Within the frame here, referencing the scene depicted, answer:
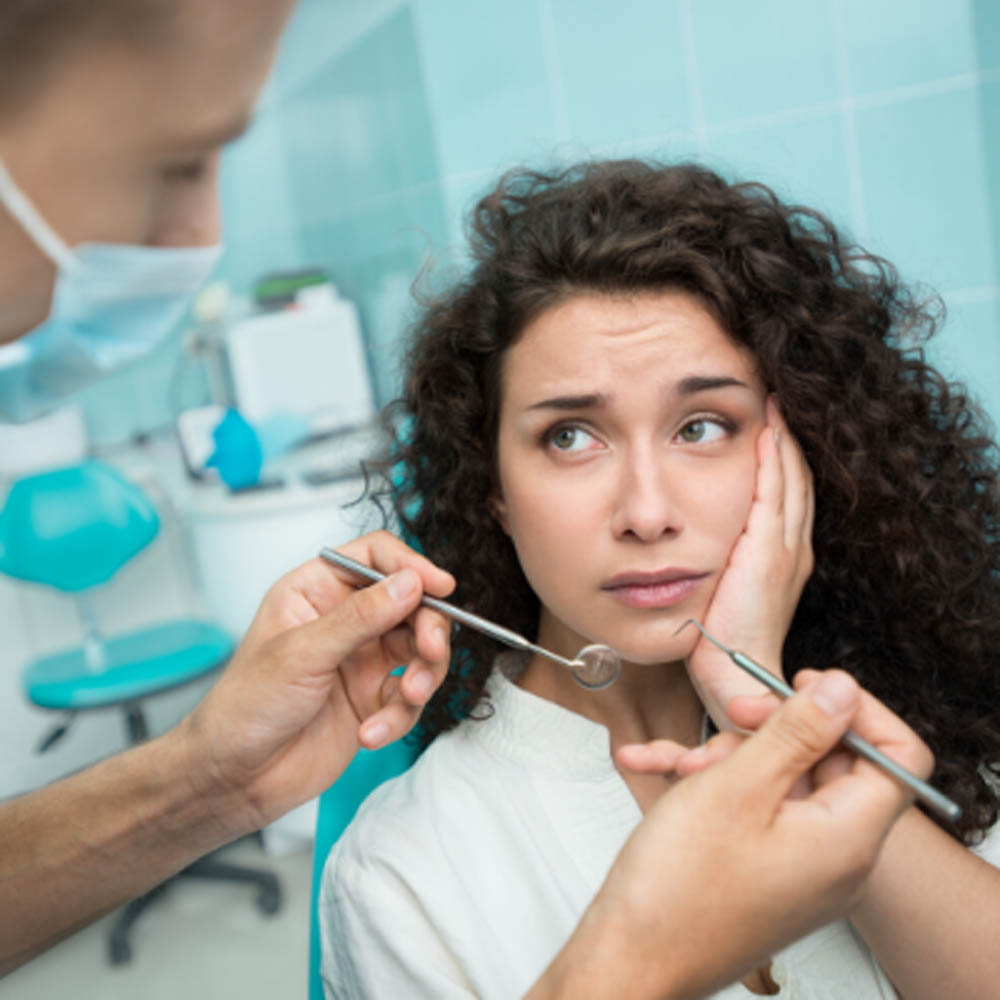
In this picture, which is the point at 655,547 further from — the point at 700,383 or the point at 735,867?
the point at 735,867

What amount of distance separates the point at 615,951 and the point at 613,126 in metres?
1.94

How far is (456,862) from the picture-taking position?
108 cm

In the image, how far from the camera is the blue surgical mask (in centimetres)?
71

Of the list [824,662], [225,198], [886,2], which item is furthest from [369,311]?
[824,662]

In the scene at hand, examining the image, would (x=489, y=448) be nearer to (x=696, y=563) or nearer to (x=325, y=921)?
(x=696, y=563)

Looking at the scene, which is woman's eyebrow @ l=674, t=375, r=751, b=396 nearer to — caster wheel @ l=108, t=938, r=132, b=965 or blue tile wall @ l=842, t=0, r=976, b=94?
blue tile wall @ l=842, t=0, r=976, b=94

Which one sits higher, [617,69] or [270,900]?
[617,69]

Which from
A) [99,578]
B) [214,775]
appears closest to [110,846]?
[214,775]

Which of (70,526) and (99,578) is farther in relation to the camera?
(99,578)

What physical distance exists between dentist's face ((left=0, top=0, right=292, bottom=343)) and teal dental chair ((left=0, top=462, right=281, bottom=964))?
6.54 feet

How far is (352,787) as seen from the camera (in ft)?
4.15

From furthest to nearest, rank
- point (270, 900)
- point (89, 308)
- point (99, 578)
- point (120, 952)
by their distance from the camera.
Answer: point (99, 578), point (270, 900), point (120, 952), point (89, 308)

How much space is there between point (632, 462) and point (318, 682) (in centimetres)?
39

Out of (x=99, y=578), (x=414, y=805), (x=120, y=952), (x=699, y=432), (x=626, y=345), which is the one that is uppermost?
(x=626, y=345)
